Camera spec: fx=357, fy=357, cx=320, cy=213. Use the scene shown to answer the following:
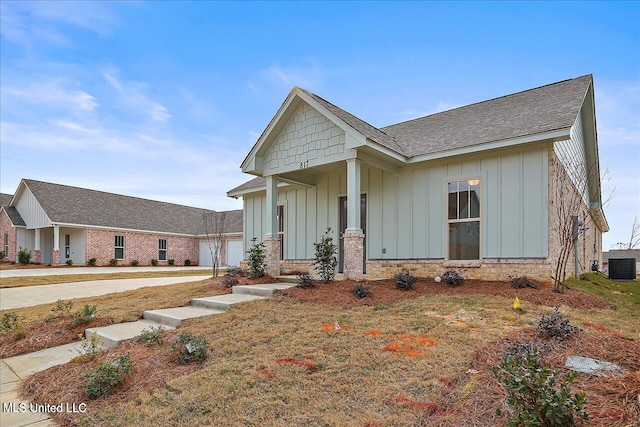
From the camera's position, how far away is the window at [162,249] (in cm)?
2867

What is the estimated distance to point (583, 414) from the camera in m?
2.10

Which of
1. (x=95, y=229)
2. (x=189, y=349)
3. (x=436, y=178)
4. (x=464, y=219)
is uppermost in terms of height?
(x=436, y=178)

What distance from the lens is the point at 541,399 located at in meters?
Result: 2.07

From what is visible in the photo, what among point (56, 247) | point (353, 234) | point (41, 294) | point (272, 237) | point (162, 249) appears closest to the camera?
point (353, 234)

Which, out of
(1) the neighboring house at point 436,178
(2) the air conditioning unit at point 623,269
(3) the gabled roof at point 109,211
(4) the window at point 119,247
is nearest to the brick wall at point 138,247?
(4) the window at point 119,247

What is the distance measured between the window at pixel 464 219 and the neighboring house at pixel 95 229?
65.7 ft

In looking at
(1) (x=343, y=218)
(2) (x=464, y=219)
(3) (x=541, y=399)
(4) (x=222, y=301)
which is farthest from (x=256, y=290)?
(3) (x=541, y=399)

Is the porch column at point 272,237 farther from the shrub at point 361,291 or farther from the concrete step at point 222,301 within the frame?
the shrub at point 361,291

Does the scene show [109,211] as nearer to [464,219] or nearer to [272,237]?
[272,237]

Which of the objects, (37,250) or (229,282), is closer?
(229,282)

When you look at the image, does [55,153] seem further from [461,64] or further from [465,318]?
[465,318]

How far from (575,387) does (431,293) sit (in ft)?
14.0

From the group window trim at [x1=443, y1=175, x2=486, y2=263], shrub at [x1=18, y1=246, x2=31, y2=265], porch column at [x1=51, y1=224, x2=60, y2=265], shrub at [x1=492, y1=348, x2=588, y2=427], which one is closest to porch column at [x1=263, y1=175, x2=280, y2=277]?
window trim at [x1=443, y1=175, x2=486, y2=263]

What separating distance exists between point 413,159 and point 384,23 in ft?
15.8
